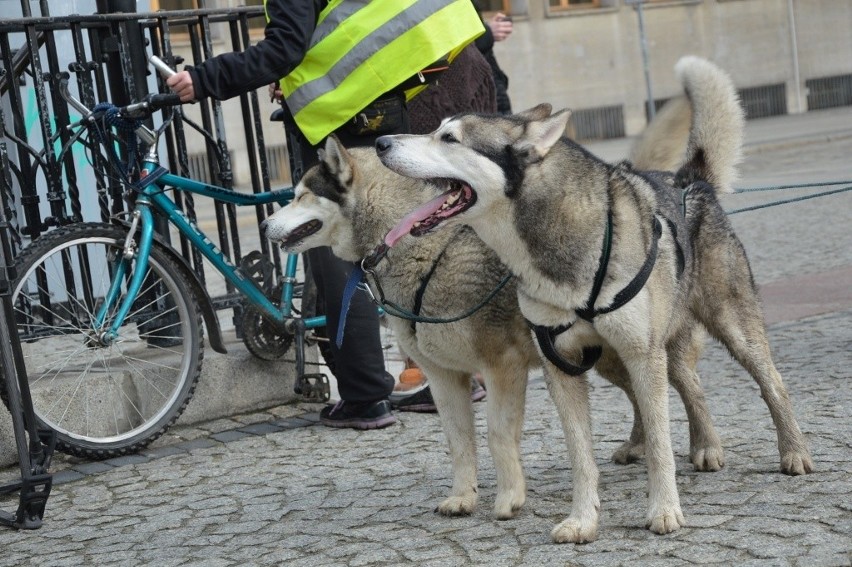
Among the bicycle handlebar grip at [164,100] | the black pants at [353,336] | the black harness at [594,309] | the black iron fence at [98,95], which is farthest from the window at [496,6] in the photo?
the black harness at [594,309]

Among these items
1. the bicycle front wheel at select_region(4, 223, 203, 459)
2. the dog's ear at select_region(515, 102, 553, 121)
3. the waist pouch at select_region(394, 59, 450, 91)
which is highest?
the waist pouch at select_region(394, 59, 450, 91)

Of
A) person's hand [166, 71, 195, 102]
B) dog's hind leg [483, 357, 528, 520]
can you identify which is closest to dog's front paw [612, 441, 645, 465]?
dog's hind leg [483, 357, 528, 520]

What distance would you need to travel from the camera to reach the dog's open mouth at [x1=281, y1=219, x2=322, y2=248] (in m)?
5.09

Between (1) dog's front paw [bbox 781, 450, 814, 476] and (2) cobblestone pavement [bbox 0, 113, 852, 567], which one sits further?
(1) dog's front paw [bbox 781, 450, 814, 476]

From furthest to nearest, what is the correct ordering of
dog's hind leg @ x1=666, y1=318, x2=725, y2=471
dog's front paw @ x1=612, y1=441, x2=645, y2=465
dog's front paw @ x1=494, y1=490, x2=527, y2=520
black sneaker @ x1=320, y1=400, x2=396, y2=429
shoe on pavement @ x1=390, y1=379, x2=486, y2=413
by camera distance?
shoe on pavement @ x1=390, y1=379, x2=486, y2=413 < black sneaker @ x1=320, y1=400, x2=396, y2=429 < dog's front paw @ x1=612, y1=441, x2=645, y2=465 < dog's hind leg @ x1=666, y1=318, x2=725, y2=471 < dog's front paw @ x1=494, y1=490, x2=527, y2=520

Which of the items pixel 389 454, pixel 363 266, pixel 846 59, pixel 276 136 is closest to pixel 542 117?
pixel 363 266

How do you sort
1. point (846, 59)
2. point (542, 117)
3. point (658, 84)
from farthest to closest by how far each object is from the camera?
1. point (846, 59)
2. point (658, 84)
3. point (542, 117)

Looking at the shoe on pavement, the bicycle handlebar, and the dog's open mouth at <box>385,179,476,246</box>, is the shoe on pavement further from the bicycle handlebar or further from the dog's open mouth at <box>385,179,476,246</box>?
the dog's open mouth at <box>385,179,476,246</box>

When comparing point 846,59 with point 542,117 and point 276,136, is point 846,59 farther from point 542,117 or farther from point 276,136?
point 542,117

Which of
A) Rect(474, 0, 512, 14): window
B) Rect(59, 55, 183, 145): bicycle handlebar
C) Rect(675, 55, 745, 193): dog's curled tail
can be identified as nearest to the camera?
Rect(675, 55, 745, 193): dog's curled tail

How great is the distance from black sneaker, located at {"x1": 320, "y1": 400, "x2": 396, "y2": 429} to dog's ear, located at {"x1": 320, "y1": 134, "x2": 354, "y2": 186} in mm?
1591

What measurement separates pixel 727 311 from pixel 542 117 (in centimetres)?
127

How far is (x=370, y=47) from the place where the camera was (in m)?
5.54

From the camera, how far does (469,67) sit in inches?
254
